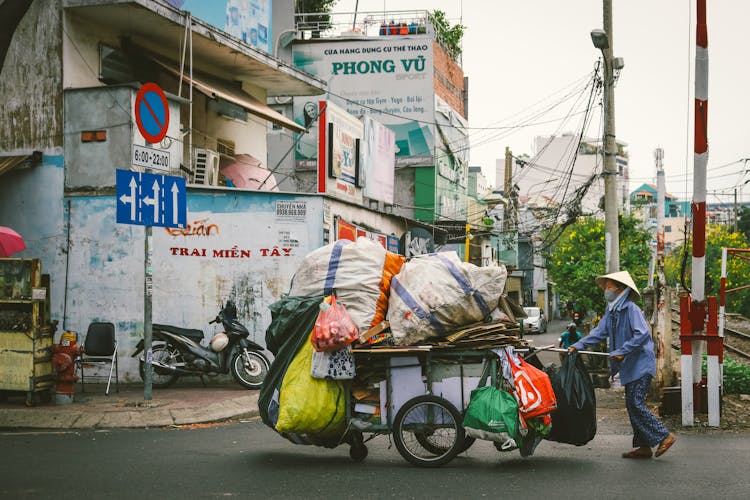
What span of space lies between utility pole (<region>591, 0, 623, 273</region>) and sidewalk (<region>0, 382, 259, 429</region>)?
9744 millimetres

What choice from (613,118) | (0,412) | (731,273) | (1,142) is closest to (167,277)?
(1,142)

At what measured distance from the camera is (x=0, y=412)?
1054 cm

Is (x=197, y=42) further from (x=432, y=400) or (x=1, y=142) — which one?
(x=432, y=400)

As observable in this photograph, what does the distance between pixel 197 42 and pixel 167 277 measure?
4.90 meters

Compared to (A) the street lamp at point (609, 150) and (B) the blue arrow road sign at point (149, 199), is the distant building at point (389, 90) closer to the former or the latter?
(A) the street lamp at point (609, 150)

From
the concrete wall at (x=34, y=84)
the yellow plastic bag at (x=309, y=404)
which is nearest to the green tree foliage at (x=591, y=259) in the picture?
the concrete wall at (x=34, y=84)

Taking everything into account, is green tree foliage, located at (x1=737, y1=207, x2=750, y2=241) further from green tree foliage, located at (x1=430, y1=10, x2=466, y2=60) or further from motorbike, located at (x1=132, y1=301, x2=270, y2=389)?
motorbike, located at (x1=132, y1=301, x2=270, y2=389)

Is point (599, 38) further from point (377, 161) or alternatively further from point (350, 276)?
point (350, 276)

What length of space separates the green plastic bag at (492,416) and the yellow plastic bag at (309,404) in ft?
3.81

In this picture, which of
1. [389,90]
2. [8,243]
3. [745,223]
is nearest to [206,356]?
[8,243]

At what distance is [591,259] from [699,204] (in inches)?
1069

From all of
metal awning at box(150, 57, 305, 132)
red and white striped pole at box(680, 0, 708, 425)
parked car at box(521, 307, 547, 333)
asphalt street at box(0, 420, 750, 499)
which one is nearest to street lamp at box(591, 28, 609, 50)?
metal awning at box(150, 57, 305, 132)

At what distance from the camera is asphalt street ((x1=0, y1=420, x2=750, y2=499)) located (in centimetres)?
634

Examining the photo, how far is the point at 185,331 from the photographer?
1413cm
